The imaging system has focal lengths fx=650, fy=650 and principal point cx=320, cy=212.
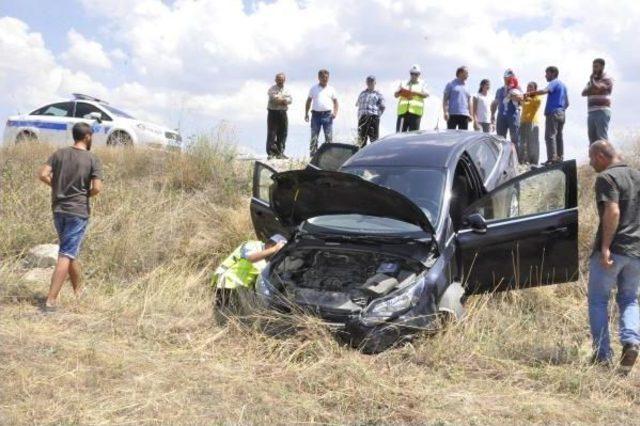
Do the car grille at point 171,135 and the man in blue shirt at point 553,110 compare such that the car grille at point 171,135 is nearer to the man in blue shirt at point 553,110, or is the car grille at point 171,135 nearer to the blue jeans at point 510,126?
the blue jeans at point 510,126

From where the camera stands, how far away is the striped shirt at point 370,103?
38.5 feet

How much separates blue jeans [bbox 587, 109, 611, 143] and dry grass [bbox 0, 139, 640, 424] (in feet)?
9.53

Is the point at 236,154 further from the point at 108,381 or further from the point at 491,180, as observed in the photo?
the point at 108,381

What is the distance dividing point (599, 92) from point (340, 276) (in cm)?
657

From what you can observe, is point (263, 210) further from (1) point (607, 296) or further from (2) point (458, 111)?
(2) point (458, 111)

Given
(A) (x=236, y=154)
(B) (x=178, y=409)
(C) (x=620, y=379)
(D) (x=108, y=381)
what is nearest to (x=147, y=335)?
(D) (x=108, y=381)

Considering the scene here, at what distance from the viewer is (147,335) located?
5988 mm

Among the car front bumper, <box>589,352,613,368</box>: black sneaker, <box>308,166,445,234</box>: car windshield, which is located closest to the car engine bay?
the car front bumper

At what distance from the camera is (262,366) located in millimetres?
5199

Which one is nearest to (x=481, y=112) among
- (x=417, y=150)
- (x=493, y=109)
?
(x=493, y=109)

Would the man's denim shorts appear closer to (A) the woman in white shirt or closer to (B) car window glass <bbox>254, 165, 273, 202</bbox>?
(B) car window glass <bbox>254, 165, 273, 202</bbox>

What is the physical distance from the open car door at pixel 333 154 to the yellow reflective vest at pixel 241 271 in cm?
189

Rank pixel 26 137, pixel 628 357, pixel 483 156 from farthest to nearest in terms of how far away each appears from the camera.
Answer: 1. pixel 26 137
2. pixel 483 156
3. pixel 628 357

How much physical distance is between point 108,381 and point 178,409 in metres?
0.77
